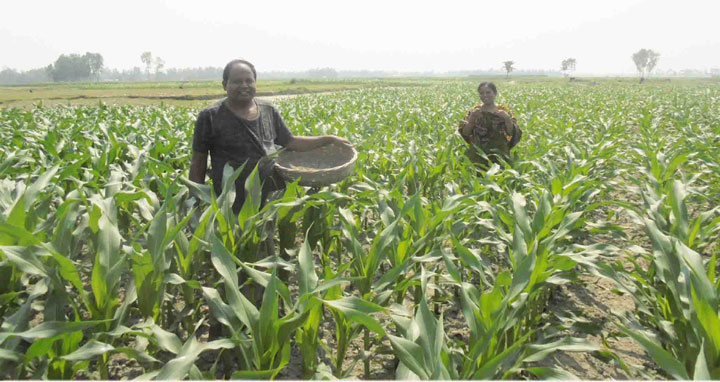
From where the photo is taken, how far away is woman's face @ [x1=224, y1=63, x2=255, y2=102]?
2.29 meters

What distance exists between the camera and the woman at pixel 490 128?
13.4 feet

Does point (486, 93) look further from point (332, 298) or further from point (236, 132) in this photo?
point (332, 298)

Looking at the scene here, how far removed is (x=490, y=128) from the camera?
4.16 m

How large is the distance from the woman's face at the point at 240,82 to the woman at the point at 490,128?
2563 mm

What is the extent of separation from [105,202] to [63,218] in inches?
7.2

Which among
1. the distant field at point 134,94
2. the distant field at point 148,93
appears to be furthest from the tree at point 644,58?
the distant field at point 134,94

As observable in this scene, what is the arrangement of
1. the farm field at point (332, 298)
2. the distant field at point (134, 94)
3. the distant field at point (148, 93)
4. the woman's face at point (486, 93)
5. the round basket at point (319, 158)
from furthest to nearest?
the distant field at point (148, 93), the distant field at point (134, 94), the woman's face at point (486, 93), the round basket at point (319, 158), the farm field at point (332, 298)

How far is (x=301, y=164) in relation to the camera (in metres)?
3.04

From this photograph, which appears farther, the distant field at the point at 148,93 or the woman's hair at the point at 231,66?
the distant field at the point at 148,93

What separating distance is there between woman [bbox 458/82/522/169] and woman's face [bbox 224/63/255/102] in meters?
2.56

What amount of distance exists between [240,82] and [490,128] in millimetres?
2807

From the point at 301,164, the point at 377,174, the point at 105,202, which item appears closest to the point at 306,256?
the point at 105,202

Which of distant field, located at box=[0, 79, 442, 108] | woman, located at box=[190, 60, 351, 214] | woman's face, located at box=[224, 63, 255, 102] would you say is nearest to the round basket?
woman, located at box=[190, 60, 351, 214]

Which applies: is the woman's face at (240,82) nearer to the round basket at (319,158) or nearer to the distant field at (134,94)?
the round basket at (319,158)
